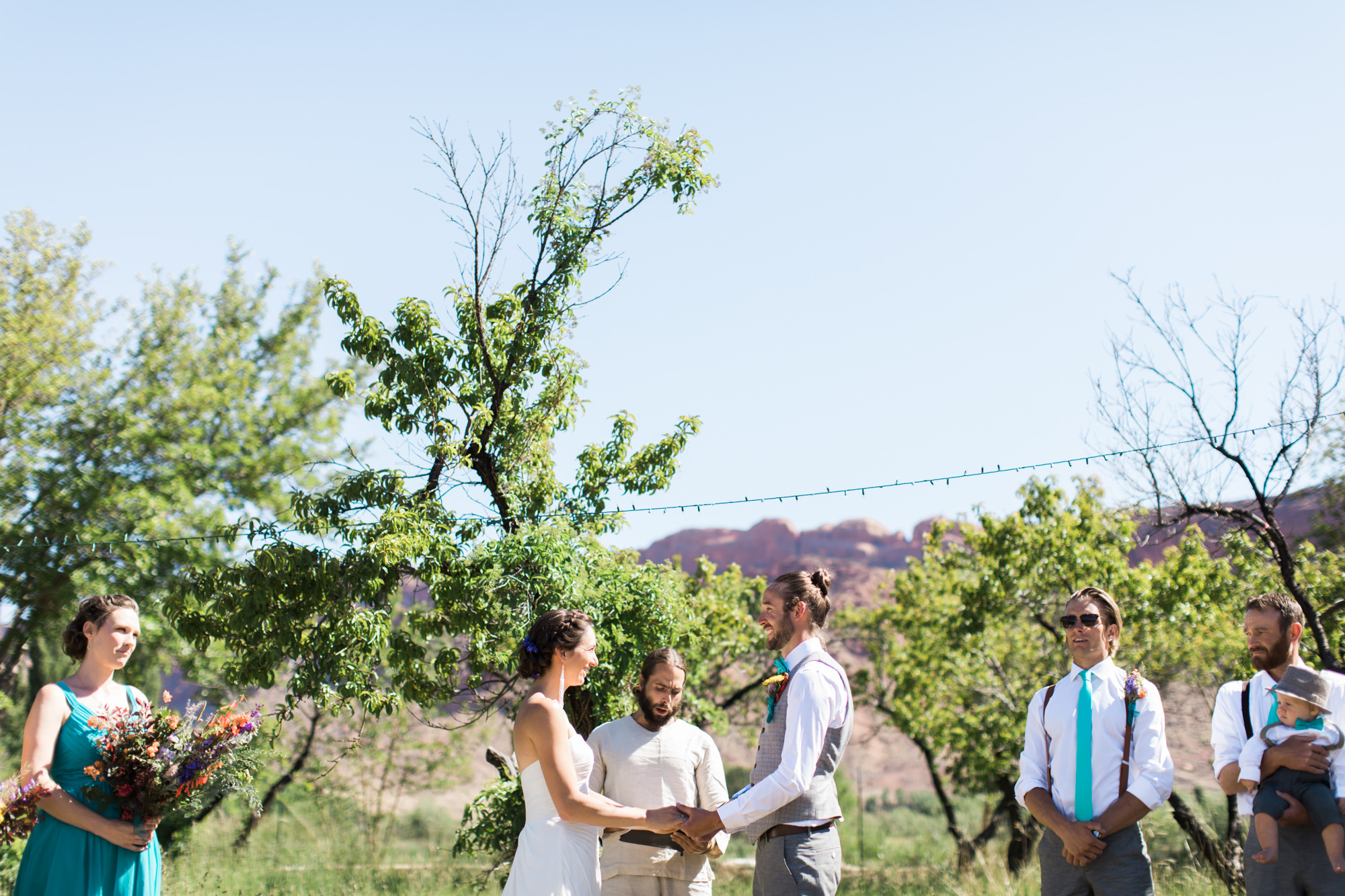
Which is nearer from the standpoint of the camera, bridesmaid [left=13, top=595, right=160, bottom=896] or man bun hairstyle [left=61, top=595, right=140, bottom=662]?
bridesmaid [left=13, top=595, right=160, bottom=896]

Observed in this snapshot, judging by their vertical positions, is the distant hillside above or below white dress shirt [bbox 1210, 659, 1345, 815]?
above

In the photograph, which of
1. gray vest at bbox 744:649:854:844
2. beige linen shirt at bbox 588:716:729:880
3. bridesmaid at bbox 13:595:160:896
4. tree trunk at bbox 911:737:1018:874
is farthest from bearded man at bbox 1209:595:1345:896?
tree trunk at bbox 911:737:1018:874

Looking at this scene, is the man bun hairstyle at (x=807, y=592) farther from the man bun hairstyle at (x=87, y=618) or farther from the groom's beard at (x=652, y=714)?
the man bun hairstyle at (x=87, y=618)

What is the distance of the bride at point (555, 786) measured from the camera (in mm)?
3809

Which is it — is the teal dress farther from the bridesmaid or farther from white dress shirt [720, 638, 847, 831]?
white dress shirt [720, 638, 847, 831]

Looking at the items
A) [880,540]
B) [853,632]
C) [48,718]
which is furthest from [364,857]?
[880,540]

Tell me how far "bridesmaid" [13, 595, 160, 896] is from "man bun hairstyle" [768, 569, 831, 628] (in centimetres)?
257

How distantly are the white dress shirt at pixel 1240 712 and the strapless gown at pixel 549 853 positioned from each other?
8.37 feet

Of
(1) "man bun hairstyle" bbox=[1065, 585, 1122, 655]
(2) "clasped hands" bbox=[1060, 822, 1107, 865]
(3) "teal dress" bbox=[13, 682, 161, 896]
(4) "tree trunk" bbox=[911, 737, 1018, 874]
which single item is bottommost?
(4) "tree trunk" bbox=[911, 737, 1018, 874]

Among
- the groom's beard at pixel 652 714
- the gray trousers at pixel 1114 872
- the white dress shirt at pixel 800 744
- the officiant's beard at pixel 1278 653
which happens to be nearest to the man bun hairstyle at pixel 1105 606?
the officiant's beard at pixel 1278 653

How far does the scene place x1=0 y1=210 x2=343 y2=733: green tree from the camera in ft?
53.3

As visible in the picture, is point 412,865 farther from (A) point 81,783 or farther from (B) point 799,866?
(B) point 799,866

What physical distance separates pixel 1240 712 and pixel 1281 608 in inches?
18.3

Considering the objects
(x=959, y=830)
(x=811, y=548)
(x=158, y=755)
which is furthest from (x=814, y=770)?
(x=811, y=548)
